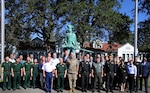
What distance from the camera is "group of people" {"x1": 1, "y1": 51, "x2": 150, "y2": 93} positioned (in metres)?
15.4

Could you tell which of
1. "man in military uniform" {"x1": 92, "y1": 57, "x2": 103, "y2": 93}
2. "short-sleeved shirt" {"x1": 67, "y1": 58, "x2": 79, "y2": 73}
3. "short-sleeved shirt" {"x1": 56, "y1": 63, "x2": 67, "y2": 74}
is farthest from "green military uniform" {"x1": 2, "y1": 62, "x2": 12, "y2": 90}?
"man in military uniform" {"x1": 92, "y1": 57, "x2": 103, "y2": 93}

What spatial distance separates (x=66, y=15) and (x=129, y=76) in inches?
922

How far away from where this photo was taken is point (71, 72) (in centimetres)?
1541

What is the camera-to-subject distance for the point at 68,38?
59.5 ft

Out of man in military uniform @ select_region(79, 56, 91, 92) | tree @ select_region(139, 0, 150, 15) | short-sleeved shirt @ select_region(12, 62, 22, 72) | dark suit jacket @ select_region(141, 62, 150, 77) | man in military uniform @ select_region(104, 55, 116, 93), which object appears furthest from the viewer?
tree @ select_region(139, 0, 150, 15)

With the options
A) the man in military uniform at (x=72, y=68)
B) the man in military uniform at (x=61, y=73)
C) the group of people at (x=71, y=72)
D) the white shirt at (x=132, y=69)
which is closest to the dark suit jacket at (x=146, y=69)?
the group of people at (x=71, y=72)

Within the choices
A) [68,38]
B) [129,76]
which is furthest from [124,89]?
[68,38]

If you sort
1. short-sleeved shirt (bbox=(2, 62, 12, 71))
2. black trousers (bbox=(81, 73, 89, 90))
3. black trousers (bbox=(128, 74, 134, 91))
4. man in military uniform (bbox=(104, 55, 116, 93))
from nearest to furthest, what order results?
short-sleeved shirt (bbox=(2, 62, 12, 71)) → black trousers (bbox=(81, 73, 89, 90)) → man in military uniform (bbox=(104, 55, 116, 93)) → black trousers (bbox=(128, 74, 134, 91))

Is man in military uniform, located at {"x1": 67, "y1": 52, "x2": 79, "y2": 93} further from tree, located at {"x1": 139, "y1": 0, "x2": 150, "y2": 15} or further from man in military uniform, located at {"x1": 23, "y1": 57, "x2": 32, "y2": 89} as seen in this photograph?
tree, located at {"x1": 139, "y1": 0, "x2": 150, "y2": 15}

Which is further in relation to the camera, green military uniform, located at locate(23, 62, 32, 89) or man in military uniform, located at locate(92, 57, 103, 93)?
man in military uniform, located at locate(92, 57, 103, 93)

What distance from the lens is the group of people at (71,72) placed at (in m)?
15.4

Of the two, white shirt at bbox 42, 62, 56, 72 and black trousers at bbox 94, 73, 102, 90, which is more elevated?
white shirt at bbox 42, 62, 56, 72

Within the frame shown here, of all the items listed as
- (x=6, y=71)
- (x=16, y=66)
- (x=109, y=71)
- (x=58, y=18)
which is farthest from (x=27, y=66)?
(x=58, y=18)

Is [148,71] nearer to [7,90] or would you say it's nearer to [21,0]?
[7,90]
